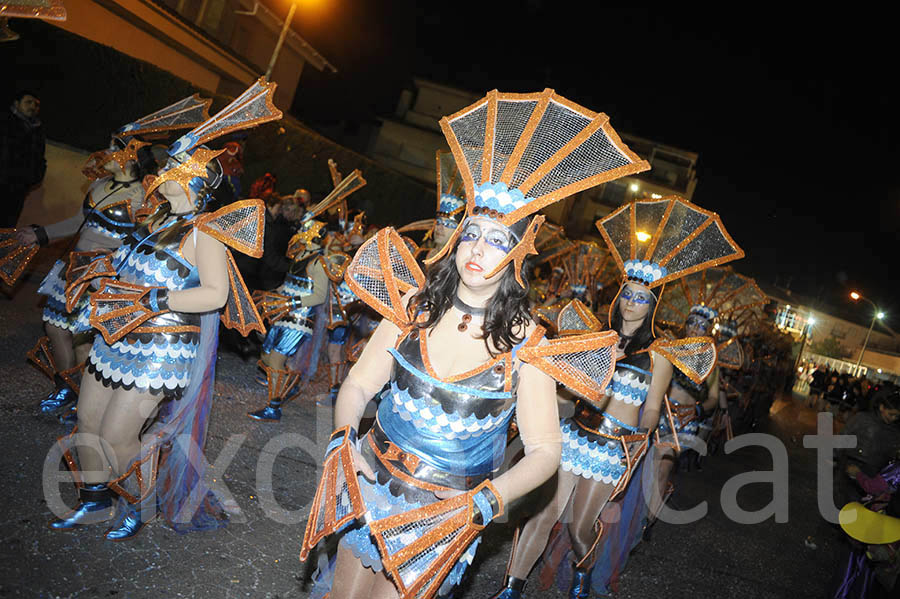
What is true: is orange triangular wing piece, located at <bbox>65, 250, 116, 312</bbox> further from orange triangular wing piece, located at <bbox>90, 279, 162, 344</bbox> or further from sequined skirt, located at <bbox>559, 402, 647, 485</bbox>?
sequined skirt, located at <bbox>559, 402, 647, 485</bbox>

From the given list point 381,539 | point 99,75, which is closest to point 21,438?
point 381,539

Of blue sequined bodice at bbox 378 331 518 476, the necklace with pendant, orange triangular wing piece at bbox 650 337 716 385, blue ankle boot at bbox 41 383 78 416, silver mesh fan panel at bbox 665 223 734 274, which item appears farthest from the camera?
blue ankle boot at bbox 41 383 78 416

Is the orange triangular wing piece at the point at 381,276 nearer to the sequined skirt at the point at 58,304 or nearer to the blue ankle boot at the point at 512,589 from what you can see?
the blue ankle boot at the point at 512,589

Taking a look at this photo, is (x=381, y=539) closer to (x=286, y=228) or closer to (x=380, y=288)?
(x=380, y=288)

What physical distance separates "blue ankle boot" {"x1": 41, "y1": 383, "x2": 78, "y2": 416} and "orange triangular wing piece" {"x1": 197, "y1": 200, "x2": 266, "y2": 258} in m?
2.41

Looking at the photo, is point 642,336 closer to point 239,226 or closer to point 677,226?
point 677,226

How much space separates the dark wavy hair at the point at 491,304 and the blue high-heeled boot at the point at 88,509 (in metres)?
2.11

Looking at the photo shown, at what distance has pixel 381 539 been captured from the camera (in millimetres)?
1874

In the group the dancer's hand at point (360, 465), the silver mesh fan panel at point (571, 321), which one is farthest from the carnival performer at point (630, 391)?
the dancer's hand at point (360, 465)

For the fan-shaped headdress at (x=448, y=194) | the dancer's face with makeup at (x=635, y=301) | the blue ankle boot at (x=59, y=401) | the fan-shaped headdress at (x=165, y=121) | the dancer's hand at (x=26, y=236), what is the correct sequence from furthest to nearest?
the fan-shaped headdress at (x=448, y=194), the blue ankle boot at (x=59, y=401), the dancer's face with makeup at (x=635, y=301), the dancer's hand at (x=26, y=236), the fan-shaped headdress at (x=165, y=121)

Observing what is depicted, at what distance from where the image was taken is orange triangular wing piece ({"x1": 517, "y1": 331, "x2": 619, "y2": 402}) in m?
2.15

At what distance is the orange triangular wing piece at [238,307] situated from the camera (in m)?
3.37

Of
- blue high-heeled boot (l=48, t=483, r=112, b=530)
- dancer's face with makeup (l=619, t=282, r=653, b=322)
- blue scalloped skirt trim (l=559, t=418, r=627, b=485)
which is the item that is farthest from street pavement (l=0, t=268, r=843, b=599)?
dancer's face with makeup (l=619, t=282, r=653, b=322)

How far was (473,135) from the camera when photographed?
2.33 meters
